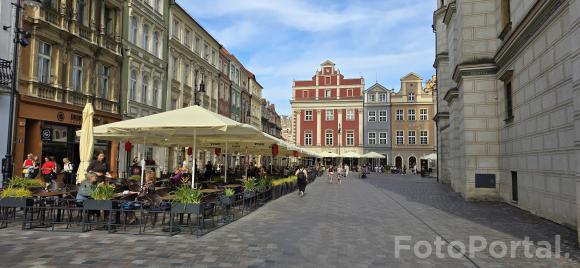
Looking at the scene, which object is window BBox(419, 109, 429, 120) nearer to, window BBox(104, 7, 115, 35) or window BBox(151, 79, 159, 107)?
window BBox(151, 79, 159, 107)

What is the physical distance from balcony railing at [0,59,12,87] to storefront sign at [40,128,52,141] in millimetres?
2712

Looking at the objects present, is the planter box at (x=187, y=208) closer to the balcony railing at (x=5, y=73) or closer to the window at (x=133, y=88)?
the balcony railing at (x=5, y=73)

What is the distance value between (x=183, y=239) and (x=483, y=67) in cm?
1416

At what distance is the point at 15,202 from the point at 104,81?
1622cm

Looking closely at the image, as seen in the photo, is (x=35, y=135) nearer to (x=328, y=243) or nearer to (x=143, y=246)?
(x=143, y=246)

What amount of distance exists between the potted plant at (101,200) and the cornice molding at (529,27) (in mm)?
11187

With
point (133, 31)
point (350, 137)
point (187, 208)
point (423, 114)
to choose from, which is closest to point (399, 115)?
point (423, 114)

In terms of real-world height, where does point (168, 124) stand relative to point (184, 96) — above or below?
below

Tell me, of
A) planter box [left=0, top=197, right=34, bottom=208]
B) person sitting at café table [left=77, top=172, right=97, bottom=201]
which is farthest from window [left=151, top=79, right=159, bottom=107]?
planter box [left=0, top=197, right=34, bottom=208]

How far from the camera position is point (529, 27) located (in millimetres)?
11969

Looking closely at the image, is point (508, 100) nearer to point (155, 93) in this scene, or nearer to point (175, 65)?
point (155, 93)

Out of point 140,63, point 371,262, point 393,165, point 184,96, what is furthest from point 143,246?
point 393,165

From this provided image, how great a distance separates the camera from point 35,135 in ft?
59.1

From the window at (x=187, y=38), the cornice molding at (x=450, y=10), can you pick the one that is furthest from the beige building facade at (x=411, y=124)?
the cornice molding at (x=450, y=10)
